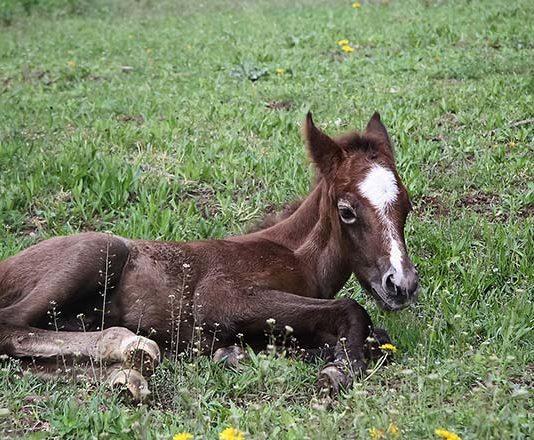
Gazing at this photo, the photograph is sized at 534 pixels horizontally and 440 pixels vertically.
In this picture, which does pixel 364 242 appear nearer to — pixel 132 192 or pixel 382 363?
pixel 382 363

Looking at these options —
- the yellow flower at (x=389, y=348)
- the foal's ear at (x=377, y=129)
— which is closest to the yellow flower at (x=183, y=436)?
the yellow flower at (x=389, y=348)

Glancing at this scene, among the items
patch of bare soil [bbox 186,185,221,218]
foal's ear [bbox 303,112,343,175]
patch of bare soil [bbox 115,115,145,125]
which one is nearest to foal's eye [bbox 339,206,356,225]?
foal's ear [bbox 303,112,343,175]

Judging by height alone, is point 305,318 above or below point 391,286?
below

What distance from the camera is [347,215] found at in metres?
5.75

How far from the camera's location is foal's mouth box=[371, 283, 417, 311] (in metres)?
5.30

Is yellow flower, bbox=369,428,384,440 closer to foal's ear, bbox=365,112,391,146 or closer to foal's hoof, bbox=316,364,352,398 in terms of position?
foal's hoof, bbox=316,364,352,398

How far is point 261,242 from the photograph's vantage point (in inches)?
248

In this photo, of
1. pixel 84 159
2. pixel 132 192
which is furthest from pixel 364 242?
pixel 84 159

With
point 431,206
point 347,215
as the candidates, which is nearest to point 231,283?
point 347,215

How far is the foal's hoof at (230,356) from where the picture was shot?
18.0ft

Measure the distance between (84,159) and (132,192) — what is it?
0.69m

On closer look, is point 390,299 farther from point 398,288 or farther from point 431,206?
point 431,206

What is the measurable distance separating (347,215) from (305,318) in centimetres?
68

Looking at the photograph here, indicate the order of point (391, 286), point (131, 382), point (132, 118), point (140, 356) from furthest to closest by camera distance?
point (132, 118), point (391, 286), point (140, 356), point (131, 382)
